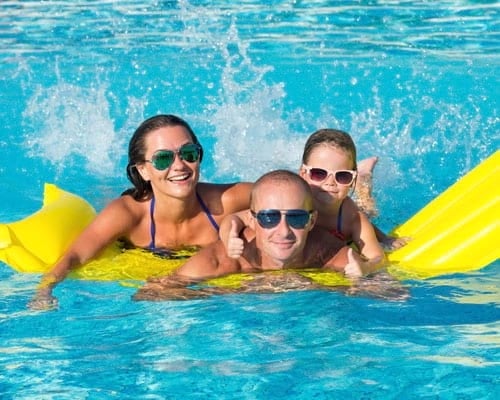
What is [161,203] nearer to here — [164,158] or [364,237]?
[164,158]

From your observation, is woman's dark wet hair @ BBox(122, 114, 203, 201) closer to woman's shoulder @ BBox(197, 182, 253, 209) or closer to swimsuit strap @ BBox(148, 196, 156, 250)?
swimsuit strap @ BBox(148, 196, 156, 250)

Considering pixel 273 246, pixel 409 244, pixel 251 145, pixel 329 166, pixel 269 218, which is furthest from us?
pixel 251 145

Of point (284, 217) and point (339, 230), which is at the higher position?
point (339, 230)

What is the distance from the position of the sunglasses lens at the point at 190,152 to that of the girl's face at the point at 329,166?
0.53 meters

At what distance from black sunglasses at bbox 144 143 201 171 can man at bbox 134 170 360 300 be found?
44 cm

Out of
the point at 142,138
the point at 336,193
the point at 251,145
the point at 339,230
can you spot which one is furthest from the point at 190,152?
the point at 251,145

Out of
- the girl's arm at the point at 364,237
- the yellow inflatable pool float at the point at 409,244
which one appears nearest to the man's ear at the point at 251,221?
the yellow inflatable pool float at the point at 409,244

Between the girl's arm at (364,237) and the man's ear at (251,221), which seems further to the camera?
the girl's arm at (364,237)

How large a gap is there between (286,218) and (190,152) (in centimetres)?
75

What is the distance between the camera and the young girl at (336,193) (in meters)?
4.79

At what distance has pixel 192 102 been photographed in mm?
9766

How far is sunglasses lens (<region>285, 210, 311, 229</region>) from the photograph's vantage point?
14.2 ft

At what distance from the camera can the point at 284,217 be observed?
14.3 feet

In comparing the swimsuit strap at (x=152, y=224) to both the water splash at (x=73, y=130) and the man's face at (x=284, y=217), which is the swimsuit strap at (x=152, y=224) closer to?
the man's face at (x=284, y=217)
